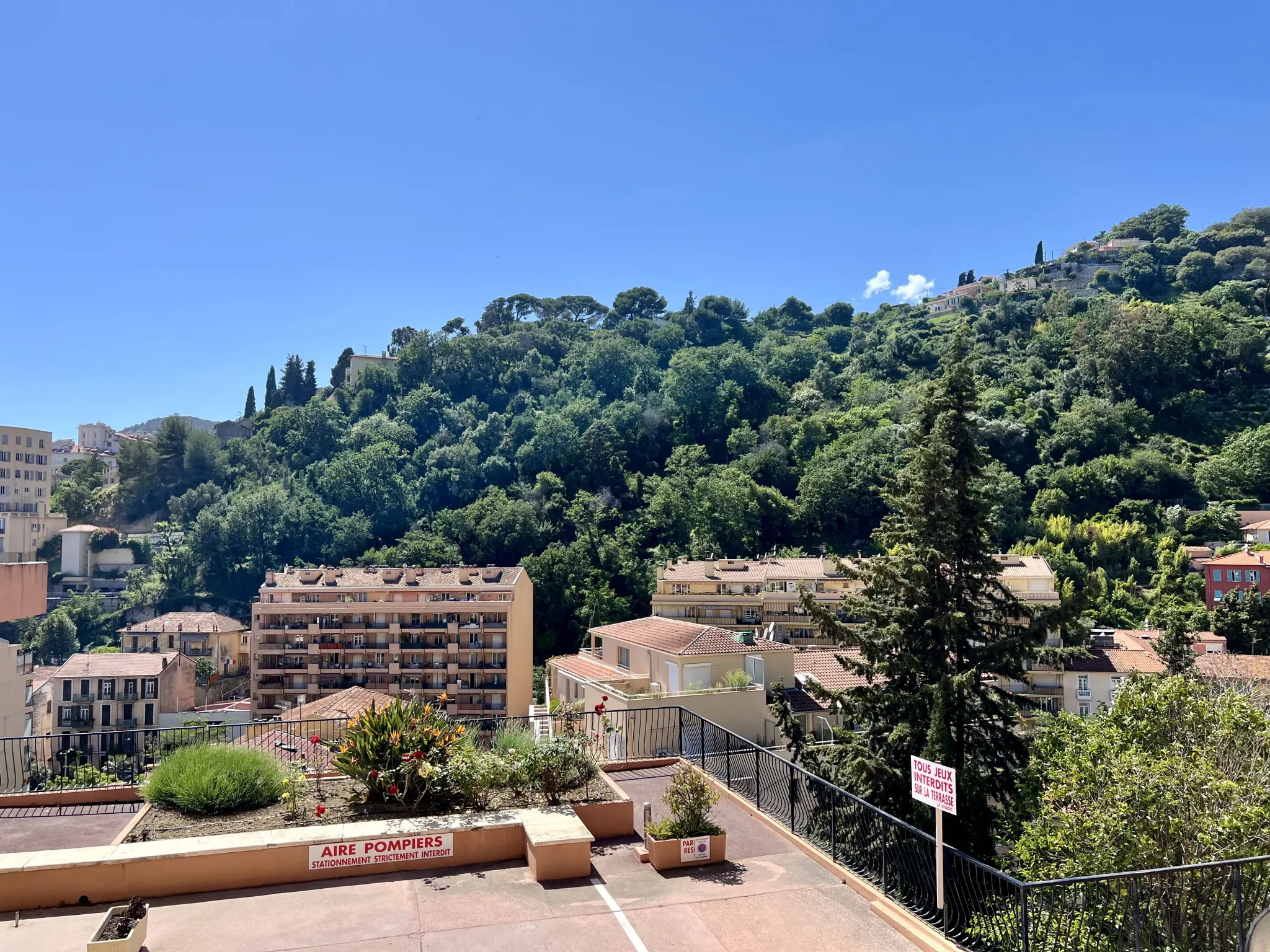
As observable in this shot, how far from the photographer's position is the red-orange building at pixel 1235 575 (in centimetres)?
5678

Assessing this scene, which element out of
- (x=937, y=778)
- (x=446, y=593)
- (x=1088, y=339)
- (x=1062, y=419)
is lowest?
(x=446, y=593)

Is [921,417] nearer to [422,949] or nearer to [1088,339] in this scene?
[422,949]

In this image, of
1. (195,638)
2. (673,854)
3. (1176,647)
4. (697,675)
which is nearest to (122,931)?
(673,854)

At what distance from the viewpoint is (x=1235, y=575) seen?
58.3m

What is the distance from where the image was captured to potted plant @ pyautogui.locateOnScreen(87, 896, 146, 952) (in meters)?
6.37

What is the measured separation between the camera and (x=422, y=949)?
23.0 feet

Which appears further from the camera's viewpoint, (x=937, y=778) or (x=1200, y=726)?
(x=1200, y=726)

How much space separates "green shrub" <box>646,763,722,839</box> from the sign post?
7.31ft

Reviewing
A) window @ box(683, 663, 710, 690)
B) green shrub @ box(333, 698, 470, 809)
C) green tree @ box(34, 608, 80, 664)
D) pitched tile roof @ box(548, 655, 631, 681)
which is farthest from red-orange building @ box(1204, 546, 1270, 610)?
green tree @ box(34, 608, 80, 664)

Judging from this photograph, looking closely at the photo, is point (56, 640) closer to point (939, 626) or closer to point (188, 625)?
point (188, 625)

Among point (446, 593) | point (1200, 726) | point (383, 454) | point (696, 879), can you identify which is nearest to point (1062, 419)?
point (446, 593)

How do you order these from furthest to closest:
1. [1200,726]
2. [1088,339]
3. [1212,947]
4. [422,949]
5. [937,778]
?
[1088,339], [1200,726], [1212,947], [937,778], [422,949]

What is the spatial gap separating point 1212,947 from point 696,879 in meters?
4.89

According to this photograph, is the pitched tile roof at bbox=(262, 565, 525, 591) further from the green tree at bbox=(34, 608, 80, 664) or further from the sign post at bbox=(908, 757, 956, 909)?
the sign post at bbox=(908, 757, 956, 909)
